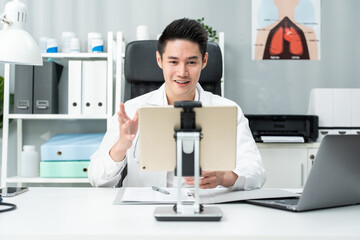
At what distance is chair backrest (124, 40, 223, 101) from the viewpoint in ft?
5.36

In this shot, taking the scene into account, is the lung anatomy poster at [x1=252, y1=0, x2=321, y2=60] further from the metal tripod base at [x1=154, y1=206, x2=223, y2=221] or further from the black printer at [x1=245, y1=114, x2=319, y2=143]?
the metal tripod base at [x1=154, y1=206, x2=223, y2=221]

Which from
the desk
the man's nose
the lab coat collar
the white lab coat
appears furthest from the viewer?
the lab coat collar

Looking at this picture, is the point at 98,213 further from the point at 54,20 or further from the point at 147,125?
the point at 54,20

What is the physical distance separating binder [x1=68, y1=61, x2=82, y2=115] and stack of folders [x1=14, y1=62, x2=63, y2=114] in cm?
12

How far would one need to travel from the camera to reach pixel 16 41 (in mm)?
1148

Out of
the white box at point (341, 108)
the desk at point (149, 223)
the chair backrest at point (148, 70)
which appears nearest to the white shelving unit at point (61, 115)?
the chair backrest at point (148, 70)

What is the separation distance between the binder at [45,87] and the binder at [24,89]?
A: 27 millimetres

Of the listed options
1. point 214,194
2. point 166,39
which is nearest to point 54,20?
point 166,39

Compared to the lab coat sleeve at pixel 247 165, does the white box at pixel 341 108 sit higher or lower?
higher

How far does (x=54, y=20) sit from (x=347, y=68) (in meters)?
2.14

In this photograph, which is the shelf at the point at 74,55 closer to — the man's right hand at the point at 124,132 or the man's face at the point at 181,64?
the man's face at the point at 181,64

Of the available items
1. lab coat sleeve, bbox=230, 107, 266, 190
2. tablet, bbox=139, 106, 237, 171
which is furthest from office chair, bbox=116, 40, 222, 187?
tablet, bbox=139, 106, 237, 171

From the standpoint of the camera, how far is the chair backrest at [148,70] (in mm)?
1633

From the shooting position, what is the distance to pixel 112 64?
2.41m
